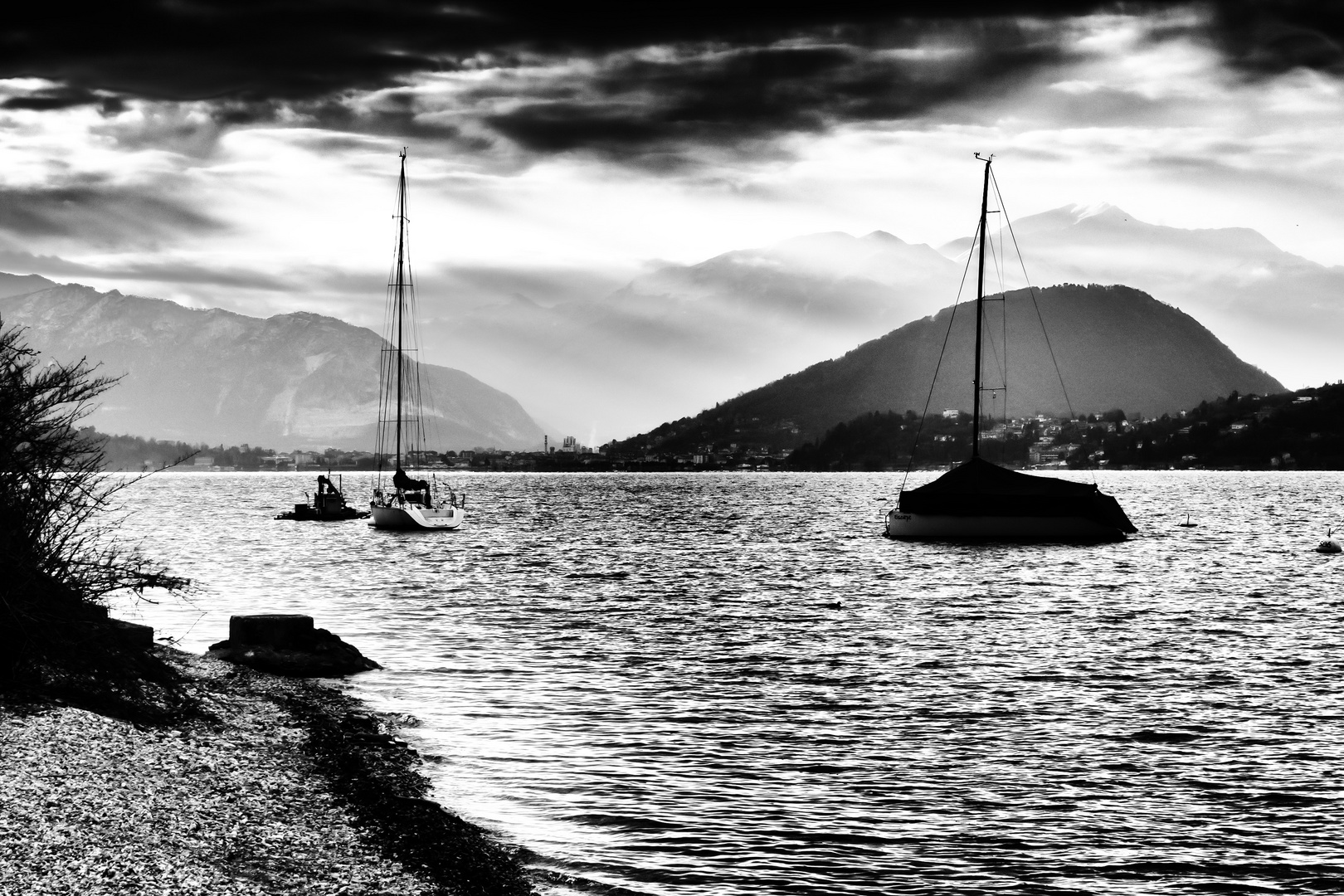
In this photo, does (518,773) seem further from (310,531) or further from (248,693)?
(310,531)

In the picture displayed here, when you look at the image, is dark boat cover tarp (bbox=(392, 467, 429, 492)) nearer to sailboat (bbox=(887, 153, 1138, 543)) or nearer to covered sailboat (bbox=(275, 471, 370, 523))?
covered sailboat (bbox=(275, 471, 370, 523))

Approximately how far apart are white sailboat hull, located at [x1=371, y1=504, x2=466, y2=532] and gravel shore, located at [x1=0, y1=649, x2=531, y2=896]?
67862 millimetres

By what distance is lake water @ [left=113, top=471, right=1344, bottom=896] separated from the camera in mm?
14258

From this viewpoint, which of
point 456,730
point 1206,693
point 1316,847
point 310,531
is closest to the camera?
point 1316,847

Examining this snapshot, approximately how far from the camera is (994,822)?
15.5m

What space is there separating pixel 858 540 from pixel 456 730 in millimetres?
64694

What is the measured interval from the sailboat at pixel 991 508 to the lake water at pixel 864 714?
11.6 m

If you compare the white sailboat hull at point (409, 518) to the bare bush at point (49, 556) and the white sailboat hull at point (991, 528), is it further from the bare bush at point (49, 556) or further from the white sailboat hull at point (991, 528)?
the bare bush at point (49, 556)

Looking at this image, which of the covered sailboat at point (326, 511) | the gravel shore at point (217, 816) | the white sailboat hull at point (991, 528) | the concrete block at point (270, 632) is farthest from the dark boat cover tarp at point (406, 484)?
the gravel shore at point (217, 816)

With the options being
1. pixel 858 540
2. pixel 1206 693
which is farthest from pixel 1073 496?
pixel 1206 693

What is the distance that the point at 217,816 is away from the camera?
516 inches

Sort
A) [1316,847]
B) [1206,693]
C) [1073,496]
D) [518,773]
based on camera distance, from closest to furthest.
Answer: [1316,847] → [518,773] → [1206,693] → [1073,496]

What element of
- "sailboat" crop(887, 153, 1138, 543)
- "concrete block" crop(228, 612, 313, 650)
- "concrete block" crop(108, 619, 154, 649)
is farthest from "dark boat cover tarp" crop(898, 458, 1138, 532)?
"concrete block" crop(108, 619, 154, 649)

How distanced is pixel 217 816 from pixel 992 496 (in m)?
62.6
